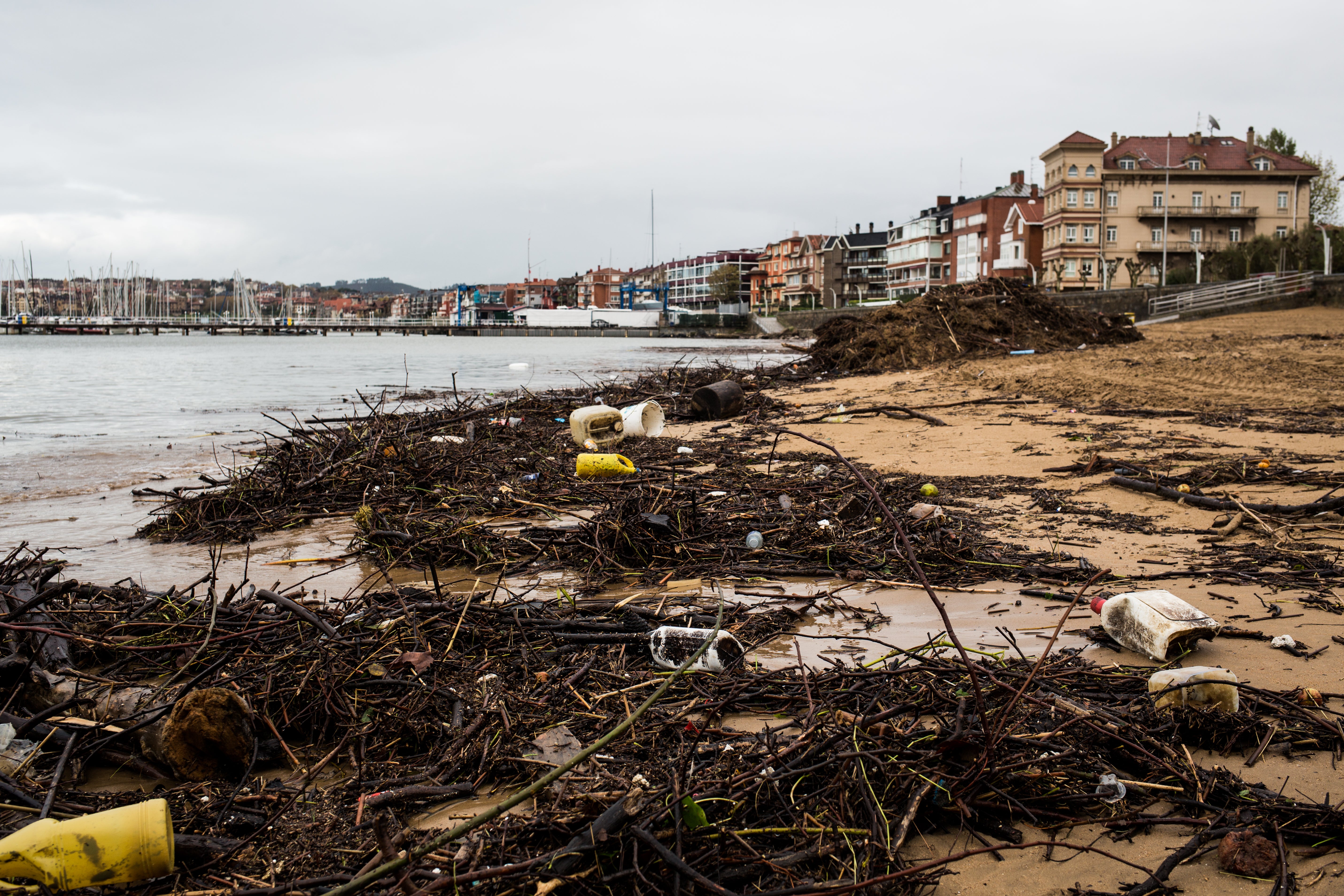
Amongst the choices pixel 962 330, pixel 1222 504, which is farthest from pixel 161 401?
pixel 1222 504

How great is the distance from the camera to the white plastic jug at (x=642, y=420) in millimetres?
8625

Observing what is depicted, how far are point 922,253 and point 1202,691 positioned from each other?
9425 cm

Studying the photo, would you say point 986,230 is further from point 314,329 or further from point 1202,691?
point 314,329

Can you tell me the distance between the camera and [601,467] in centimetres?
633

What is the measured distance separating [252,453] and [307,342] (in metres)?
81.5

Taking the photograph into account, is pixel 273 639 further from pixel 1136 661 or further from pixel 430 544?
pixel 1136 661

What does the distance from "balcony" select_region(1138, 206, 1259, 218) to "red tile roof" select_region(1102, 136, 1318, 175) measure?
279 cm

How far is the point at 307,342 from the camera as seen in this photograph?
8100cm

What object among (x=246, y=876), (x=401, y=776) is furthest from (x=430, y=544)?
(x=246, y=876)

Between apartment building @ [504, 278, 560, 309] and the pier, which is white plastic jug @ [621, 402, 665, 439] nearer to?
the pier

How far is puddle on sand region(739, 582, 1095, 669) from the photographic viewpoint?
2.99 meters

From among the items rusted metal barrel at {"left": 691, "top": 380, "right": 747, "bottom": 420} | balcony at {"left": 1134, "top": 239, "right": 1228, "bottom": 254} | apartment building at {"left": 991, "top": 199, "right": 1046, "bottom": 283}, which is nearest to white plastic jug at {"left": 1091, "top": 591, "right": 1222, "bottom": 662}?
rusted metal barrel at {"left": 691, "top": 380, "right": 747, "bottom": 420}

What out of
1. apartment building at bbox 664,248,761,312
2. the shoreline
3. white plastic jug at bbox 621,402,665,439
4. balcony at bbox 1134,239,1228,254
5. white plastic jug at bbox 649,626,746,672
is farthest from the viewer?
apartment building at bbox 664,248,761,312

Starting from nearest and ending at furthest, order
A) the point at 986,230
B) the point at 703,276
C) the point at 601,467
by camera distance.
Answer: the point at 601,467, the point at 986,230, the point at 703,276
